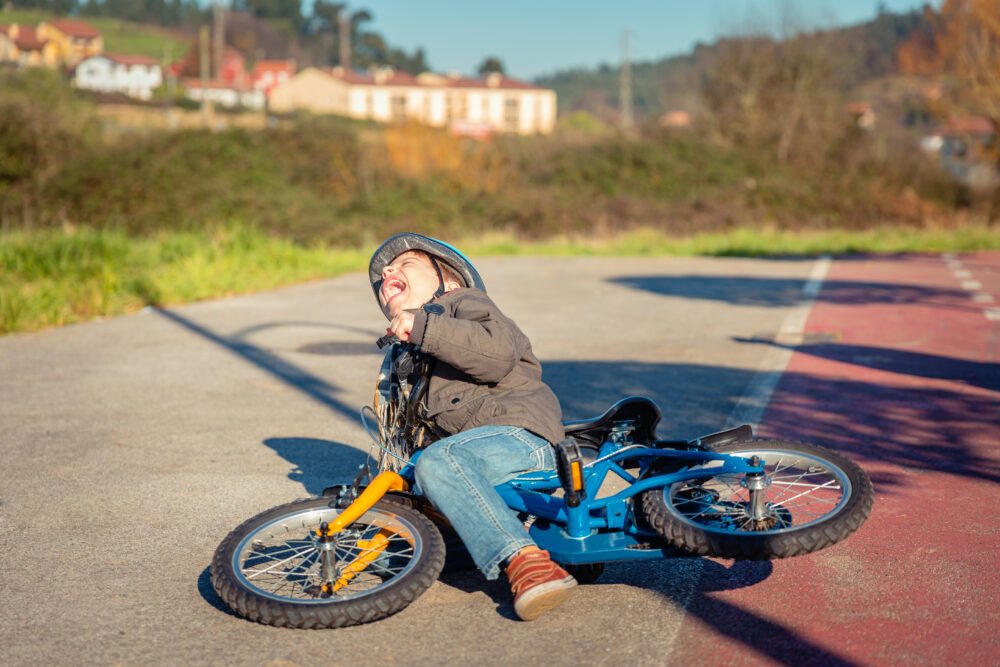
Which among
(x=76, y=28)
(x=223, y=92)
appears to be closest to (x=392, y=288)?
(x=223, y=92)

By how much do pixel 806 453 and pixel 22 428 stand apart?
17.0 ft

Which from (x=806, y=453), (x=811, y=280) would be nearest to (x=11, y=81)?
(x=811, y=280)

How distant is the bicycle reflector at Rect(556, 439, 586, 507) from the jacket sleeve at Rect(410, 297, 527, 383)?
1.58ft

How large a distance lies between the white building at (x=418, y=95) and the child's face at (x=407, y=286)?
3961 inches

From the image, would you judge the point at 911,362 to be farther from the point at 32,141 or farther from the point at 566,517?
the point at 32,141

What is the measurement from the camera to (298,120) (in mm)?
37938

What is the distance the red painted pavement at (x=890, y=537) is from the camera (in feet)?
10.9

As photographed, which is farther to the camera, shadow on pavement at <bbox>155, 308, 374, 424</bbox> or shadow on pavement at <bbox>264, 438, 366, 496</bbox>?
shadow on pavement at <bbox>155, 308, 374, 424</bbox>

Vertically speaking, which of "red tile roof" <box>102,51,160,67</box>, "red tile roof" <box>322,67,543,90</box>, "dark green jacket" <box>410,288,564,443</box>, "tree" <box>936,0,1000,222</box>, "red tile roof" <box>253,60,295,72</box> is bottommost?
"dark green jacket" <box>410,288,564,443</box>

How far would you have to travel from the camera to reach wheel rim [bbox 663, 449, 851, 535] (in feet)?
12.0

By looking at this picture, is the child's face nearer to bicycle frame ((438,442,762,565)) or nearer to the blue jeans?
the blue jeans

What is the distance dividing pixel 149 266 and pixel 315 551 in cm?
1293

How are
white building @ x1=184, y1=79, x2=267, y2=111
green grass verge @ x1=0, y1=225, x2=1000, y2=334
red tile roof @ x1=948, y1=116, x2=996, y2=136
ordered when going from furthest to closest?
white building @ x1=184, y1=79, x2=267, y2=111, red tile roof @ x1=948, y1=116, x2=996, y2=136, green grass verge @ x1=0, y1=225, x2=1000, y2=334

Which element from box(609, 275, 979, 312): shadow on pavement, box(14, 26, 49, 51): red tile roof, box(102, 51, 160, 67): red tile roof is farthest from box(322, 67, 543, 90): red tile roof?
box(609, 275, 979, 312): shadow on pavement
